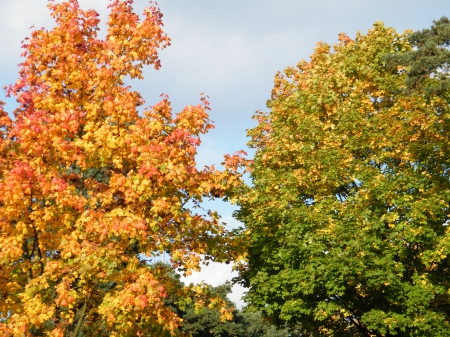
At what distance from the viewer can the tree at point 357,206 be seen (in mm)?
17703

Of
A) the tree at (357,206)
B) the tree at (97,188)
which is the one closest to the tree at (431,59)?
the tree at (357,206)

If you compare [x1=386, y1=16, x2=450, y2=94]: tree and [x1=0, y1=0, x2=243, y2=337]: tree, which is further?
[x1=386, y1=16, x2=450, y2=94]: tree

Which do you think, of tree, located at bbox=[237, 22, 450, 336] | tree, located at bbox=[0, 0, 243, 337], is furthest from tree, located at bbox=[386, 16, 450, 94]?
tree, located at bbox=[0, 0, 243, 337]

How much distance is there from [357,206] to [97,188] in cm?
1148

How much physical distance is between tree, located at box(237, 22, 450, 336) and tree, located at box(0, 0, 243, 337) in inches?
212

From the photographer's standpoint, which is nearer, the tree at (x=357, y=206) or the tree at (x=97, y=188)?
the tree at (x=97, y=188)

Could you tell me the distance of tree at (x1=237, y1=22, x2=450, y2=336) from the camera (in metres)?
17.7

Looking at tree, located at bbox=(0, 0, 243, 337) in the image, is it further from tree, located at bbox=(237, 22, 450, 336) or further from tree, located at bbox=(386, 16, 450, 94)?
tree, located at bbox=(386, 16, 450, 94)

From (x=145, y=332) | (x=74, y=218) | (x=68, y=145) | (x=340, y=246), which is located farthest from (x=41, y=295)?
(x=340, y=246)

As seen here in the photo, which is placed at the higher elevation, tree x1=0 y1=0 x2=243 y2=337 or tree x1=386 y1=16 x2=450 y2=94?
tree x1=386 y1=16 x2=450 y2=94

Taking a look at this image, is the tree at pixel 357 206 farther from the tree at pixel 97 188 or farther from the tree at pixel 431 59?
the tree at pixel 97 188

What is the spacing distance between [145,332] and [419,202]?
12.2m

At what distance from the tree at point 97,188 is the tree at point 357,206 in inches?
212

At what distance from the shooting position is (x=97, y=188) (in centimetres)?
1342
